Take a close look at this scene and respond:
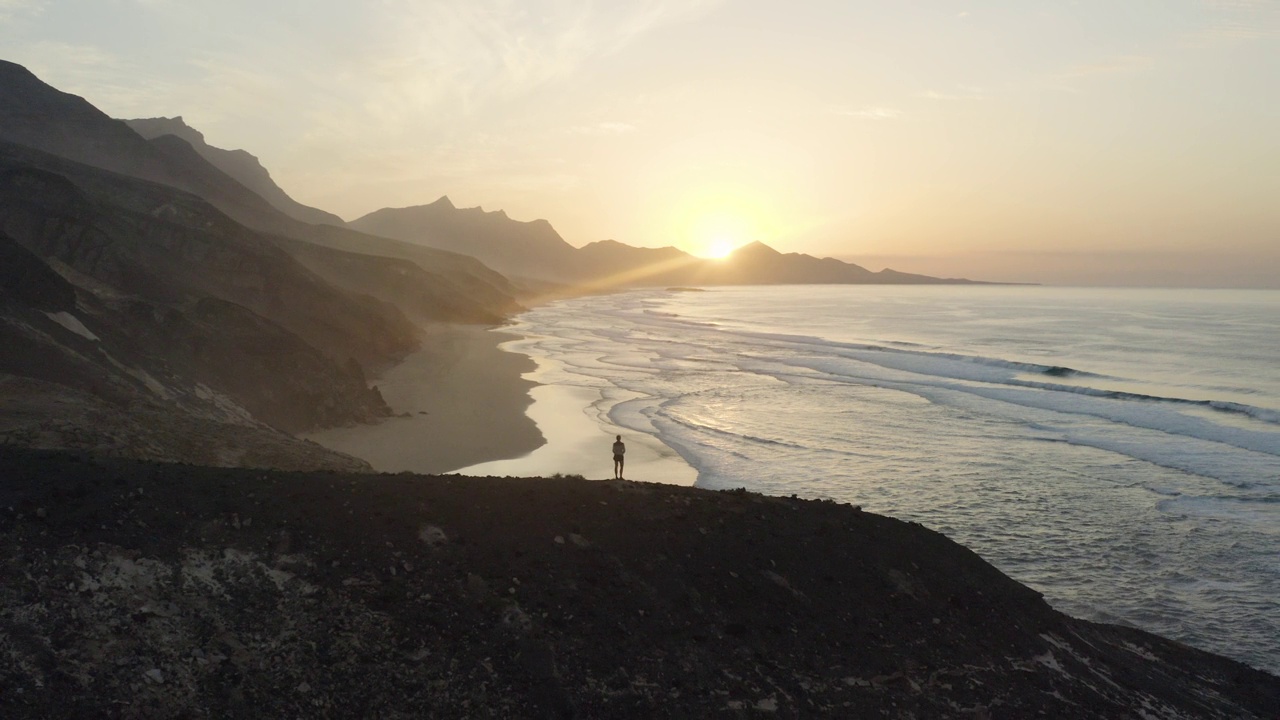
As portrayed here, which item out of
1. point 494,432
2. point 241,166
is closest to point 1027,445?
point 494,432

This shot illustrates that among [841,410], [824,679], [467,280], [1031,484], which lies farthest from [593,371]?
[467,280]

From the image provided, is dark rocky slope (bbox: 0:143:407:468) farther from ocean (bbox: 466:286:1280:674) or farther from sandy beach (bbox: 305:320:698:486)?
ocean (bbox: 466:286:1280:674)

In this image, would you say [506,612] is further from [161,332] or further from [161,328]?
[161,328]

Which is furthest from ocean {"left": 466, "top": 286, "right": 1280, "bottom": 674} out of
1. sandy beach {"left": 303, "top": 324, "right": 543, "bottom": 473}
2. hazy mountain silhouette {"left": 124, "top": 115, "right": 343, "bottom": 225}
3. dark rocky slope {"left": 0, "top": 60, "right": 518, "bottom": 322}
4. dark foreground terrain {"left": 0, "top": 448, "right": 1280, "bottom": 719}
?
hazy mountain silhouette {"left": 124, "top": 115, "right": 343, "bottom": 225}

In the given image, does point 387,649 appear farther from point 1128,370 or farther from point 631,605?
point 1128,370

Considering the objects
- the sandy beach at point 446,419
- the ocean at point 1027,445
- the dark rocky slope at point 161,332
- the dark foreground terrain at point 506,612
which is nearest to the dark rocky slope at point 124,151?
the dark rocky slope at point 161,332

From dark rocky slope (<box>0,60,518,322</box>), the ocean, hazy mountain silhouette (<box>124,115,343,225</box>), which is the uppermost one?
hazy mountain silhouette (<box>124,115,343,225</box>)
